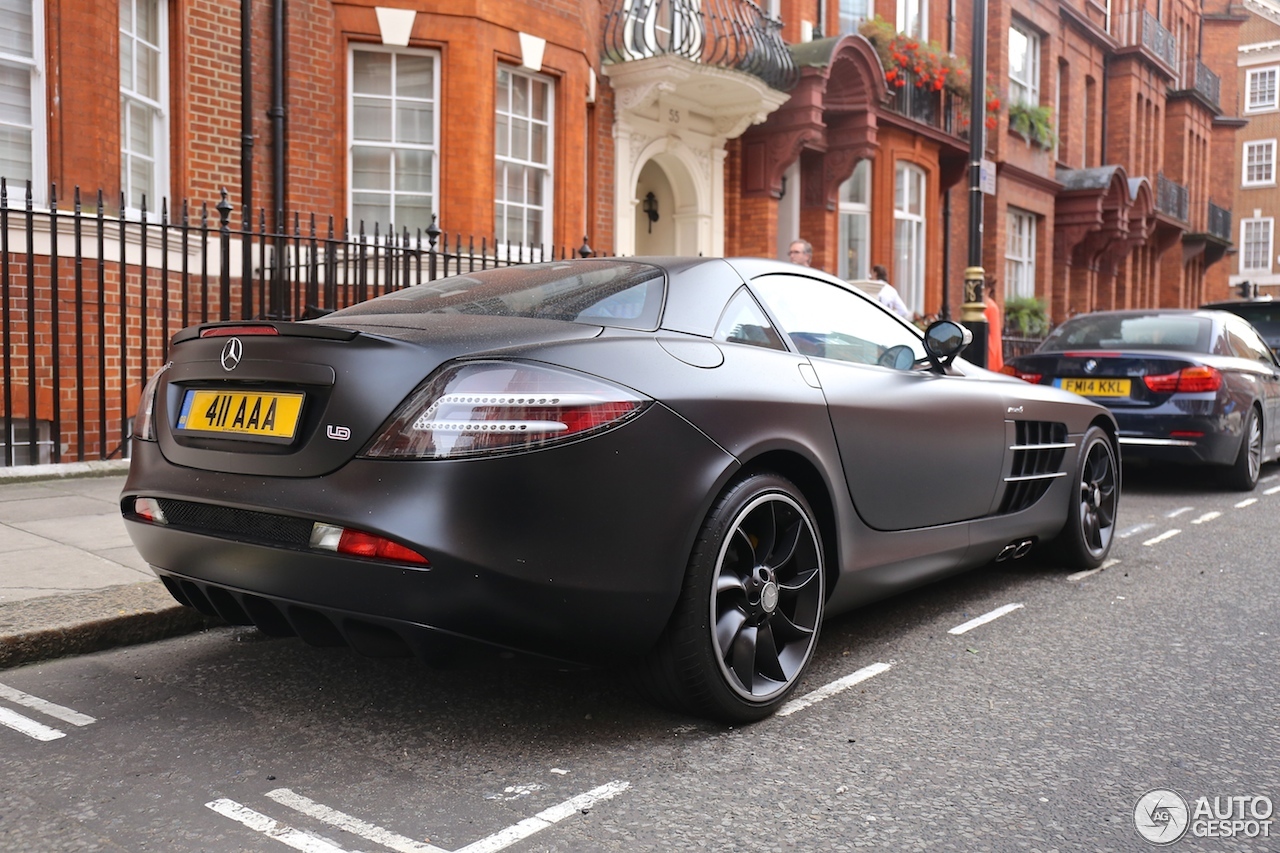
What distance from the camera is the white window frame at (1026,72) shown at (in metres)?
23.2

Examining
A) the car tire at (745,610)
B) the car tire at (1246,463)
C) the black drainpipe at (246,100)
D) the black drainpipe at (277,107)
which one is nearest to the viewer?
the car tire at (745,610)

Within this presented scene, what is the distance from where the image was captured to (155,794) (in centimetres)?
273

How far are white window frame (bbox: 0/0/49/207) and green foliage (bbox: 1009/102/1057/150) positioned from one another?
62.1 feet

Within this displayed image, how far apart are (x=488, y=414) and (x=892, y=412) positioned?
1.78 meters

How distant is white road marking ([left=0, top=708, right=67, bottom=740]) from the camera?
10.2 ft

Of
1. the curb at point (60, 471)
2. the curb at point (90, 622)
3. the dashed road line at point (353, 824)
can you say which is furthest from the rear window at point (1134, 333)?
the dashed road line at point (353, 824)

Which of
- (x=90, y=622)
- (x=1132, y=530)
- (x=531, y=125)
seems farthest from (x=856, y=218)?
(x=90, y=622)

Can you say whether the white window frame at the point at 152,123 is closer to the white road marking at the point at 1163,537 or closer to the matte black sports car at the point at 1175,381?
the matte black sports car at the point at 1175,381

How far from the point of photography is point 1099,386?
349 inches

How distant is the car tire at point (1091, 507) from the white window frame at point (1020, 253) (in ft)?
61.2

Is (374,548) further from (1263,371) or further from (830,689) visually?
(1263,371)

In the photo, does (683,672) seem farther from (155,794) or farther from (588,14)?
(588,14)

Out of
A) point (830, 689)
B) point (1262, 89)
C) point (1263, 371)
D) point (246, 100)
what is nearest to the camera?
point (830, 689)

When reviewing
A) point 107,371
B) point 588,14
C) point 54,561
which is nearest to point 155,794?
point 54,561
